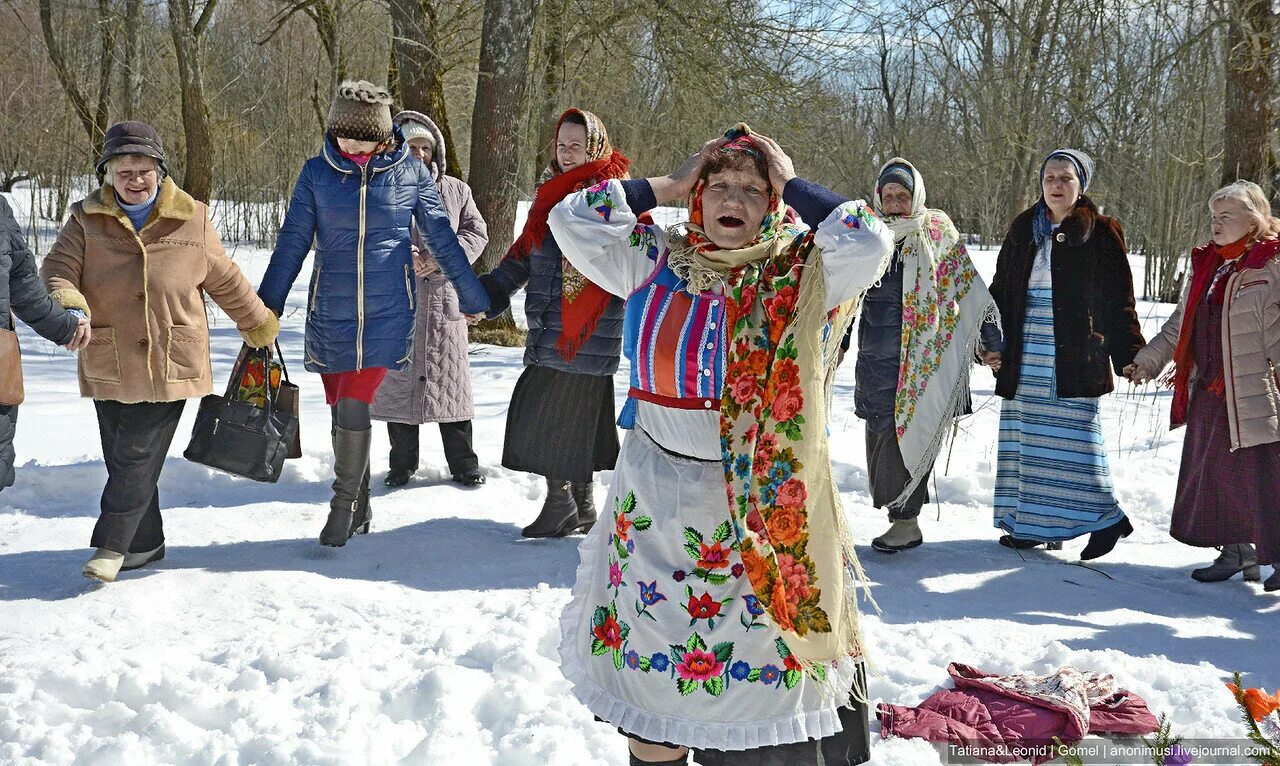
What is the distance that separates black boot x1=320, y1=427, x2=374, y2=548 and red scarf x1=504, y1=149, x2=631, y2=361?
1.00 metres

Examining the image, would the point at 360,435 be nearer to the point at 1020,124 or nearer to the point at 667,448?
the point at 667,448

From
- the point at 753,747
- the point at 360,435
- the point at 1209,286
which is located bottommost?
the point at 753,747

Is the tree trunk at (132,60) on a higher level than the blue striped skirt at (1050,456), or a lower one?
higher

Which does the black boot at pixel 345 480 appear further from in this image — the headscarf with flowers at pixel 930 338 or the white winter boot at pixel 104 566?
the headscarf with flowers at pixel 930 338

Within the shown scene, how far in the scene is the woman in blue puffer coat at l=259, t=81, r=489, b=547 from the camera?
4727mm

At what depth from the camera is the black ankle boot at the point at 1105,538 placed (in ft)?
18.4

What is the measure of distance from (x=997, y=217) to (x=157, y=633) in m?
32.9

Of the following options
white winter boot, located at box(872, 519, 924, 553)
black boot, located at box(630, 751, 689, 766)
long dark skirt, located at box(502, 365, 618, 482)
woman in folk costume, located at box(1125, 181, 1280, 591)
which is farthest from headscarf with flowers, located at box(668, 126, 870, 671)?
woman in folk costume, located at box(1125, 181, 1280, 591)

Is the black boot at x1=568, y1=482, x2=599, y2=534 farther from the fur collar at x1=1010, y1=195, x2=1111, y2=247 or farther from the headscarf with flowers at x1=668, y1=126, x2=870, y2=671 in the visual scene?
the headscarf with flowers at x1=668, y1=126, x2=870, y2=671

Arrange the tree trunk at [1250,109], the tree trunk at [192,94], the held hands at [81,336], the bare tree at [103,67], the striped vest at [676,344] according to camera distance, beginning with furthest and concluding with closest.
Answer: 1. the bare tree at [103,67]
2. the tree trunk at [192,94]
3. the tree trunk at [1250,109]
4. the held hands at [81,336]
5. the striped vest at [676,344]

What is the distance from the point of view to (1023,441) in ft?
19.0

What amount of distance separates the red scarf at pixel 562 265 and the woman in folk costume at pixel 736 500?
7.21 feet

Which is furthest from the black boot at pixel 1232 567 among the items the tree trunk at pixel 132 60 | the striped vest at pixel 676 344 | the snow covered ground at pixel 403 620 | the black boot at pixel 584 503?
the tree trunk at pixel 132 60

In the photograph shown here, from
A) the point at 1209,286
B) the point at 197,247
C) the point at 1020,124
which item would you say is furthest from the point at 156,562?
the point at 1020,124
